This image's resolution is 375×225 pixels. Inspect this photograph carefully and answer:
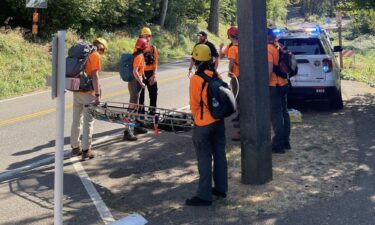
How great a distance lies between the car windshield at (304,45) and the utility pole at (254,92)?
15.6 feet

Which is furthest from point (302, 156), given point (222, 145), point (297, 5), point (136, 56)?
point (297, 5)

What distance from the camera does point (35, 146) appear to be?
899 cm

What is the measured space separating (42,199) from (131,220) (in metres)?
1.45

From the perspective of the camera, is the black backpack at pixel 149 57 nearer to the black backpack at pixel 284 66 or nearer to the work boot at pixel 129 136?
the work boot at pixel 129 136

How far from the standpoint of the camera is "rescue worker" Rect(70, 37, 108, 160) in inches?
308

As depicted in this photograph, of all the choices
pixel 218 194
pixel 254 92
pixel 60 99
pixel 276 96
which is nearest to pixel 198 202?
pixel 218 194

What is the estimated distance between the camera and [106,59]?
74.8ft

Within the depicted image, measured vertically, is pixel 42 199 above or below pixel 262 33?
below

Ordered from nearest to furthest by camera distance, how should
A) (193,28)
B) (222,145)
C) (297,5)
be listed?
1. (222,145)
2. (193,28)
3. (297,5)

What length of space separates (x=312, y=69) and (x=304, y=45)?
0.58 meters

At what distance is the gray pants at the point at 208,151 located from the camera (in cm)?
592

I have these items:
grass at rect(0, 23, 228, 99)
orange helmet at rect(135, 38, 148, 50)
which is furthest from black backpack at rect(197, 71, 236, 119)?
grass at rect(0, 23, 228, 99)

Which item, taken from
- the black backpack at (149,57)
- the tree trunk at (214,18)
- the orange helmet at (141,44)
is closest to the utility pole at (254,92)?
the orange helmet at (141,44)

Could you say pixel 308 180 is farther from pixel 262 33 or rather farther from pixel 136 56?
pixel 136 56
